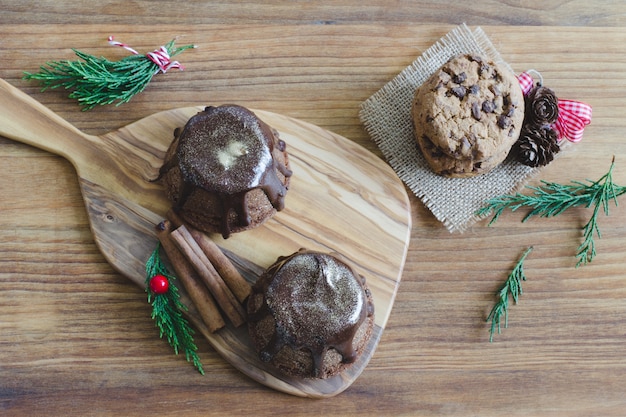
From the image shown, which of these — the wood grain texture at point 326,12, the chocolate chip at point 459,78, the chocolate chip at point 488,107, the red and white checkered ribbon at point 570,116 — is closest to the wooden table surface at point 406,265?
the wood grain texture at point 326,12

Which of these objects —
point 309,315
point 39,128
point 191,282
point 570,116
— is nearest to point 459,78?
point 570,116

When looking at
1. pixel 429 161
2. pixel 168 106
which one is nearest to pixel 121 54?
pixel 168 106

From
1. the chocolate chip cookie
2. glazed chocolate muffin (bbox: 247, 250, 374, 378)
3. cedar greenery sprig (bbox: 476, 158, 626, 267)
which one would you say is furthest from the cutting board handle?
cedar greenery sprig (bbox: 476, 158, 626, 267)

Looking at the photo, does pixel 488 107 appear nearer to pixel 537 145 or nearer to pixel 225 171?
pixel 537 145

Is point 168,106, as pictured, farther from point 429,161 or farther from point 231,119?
point 429,161

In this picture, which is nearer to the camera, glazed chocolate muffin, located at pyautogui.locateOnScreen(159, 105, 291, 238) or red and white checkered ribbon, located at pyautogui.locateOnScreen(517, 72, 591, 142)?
glazed chocolate muffin, located at pyautogui.locateOnScreen(159, 105, 291, 238)

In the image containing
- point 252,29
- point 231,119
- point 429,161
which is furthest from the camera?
point 252,29

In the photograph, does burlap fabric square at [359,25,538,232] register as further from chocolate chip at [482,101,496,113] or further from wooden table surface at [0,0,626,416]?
chocolate chip at [482,101,496,113]
